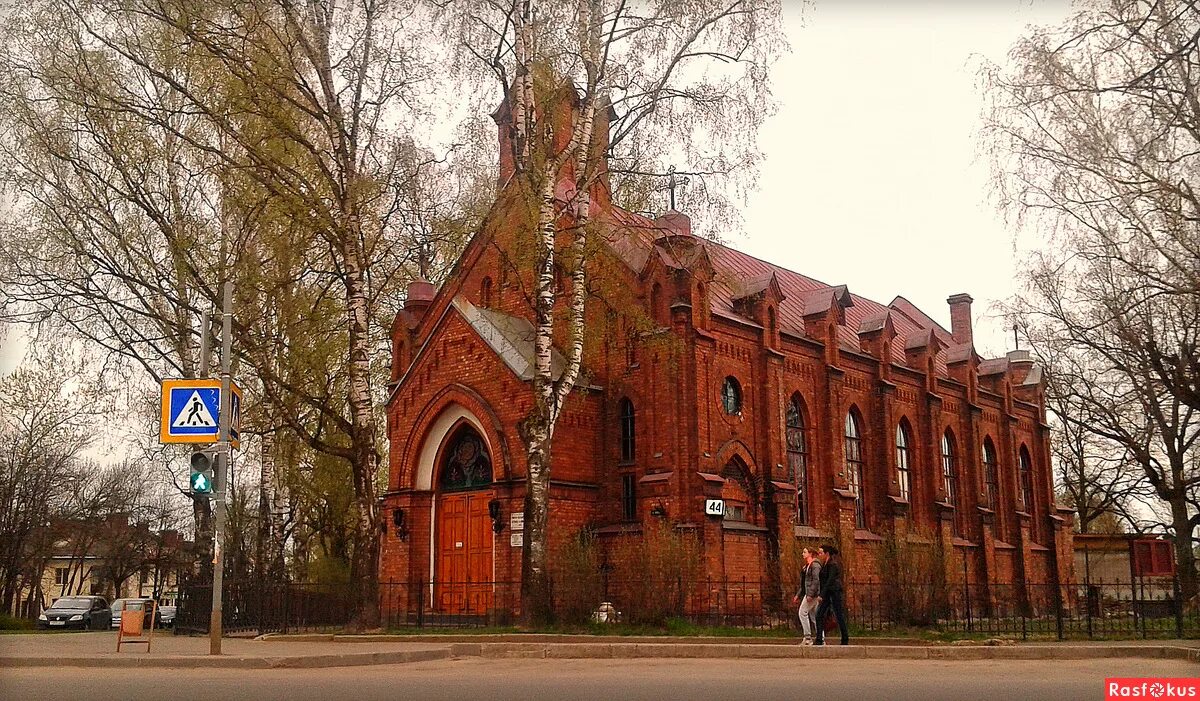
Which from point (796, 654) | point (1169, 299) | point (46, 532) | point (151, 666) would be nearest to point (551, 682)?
point (796, 654)

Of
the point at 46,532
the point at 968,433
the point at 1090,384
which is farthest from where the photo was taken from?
the point at 46,532

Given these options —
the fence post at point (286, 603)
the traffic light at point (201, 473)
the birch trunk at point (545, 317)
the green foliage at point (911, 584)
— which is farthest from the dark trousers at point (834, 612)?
the fence post at point (286, 603)

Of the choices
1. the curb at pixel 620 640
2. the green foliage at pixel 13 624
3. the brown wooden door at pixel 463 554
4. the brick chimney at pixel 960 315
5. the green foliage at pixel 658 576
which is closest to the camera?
the curb at pixel 620 640

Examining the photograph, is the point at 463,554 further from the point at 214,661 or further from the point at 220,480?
the point at 214,661

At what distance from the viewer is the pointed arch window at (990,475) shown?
120ft

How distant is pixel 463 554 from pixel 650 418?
214 inches

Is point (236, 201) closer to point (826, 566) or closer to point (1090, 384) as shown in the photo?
point (826, 566)

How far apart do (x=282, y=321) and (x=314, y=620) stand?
663cm

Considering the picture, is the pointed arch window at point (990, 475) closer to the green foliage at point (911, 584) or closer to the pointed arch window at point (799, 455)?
the pointed arch window at point (799, 455)

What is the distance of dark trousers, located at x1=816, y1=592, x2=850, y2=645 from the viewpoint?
16.6m

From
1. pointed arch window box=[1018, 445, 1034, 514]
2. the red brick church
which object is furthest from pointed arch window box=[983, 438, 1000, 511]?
the red brick church

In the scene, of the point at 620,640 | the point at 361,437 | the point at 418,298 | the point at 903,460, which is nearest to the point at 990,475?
the point at 903,460

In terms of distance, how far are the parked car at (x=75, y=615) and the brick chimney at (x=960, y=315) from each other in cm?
3529

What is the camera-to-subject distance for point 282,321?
904 inches
